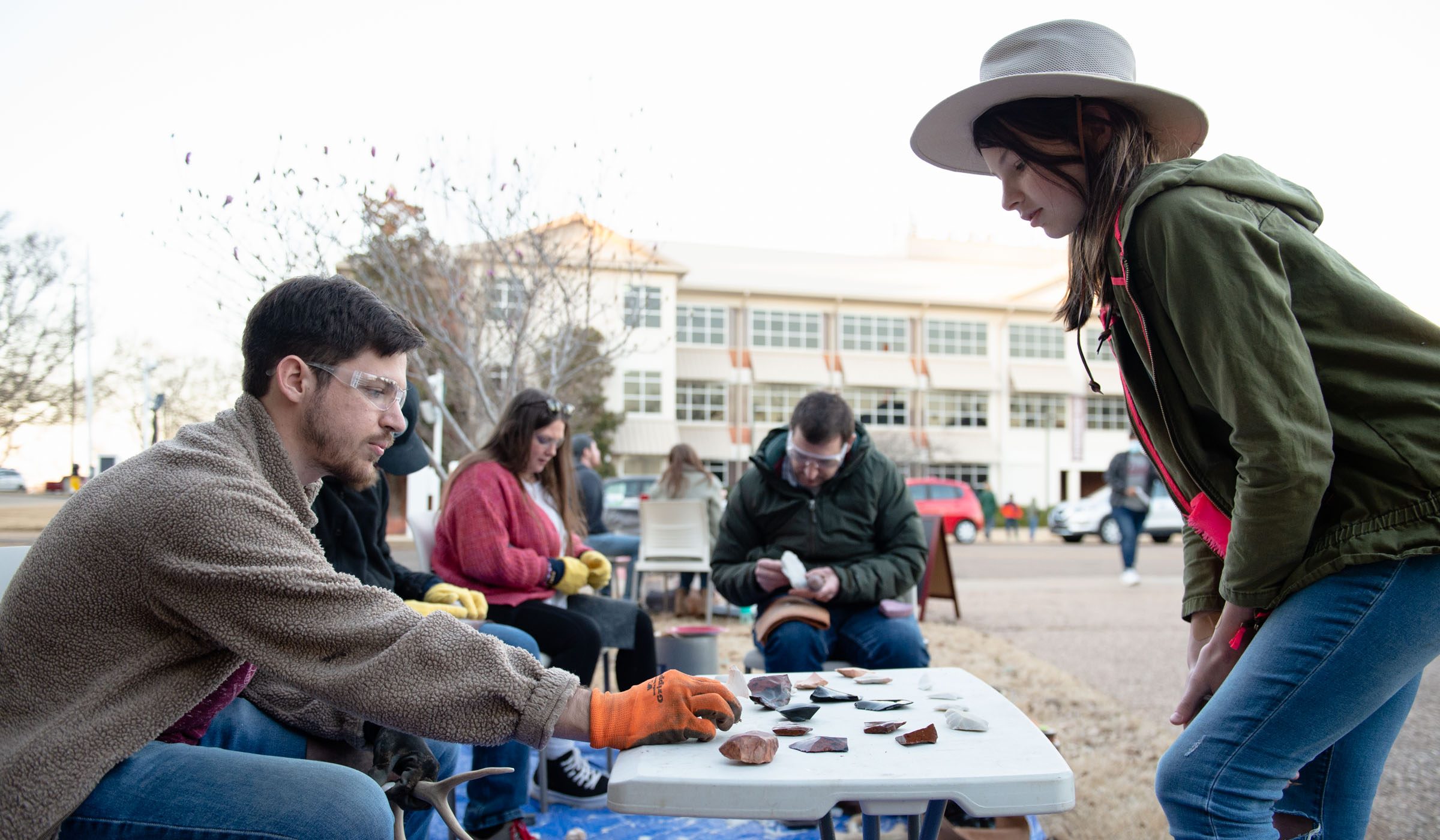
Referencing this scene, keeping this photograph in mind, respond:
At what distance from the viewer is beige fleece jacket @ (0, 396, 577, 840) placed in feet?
4.58

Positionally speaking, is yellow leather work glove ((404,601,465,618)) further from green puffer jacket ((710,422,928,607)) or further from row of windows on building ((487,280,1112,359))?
row of windows on building ((487,280,1112,359))

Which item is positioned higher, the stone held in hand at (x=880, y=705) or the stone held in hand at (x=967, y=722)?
the stone held in hand at (x=967, y=722)

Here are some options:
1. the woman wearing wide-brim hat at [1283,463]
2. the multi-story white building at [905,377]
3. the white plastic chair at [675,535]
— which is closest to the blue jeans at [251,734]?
the woman wearing wide-brim hat at [1283,463]

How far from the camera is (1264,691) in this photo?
4.66 ft

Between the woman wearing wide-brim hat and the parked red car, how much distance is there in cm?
1975

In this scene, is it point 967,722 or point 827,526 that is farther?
point 827,526

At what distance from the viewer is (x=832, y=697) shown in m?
1.93

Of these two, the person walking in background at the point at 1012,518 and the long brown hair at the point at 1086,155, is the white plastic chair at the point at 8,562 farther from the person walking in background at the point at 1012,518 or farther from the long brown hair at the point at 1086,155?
the person walking in background at the point at 1012,518

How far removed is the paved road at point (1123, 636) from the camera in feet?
11.0

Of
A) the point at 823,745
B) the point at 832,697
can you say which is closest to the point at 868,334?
the point at 832,697

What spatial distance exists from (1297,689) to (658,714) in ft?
3.27

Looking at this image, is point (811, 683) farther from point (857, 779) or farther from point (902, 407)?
point (902, 407)

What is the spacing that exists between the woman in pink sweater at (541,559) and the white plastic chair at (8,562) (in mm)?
1773

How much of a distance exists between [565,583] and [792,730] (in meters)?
2.41
